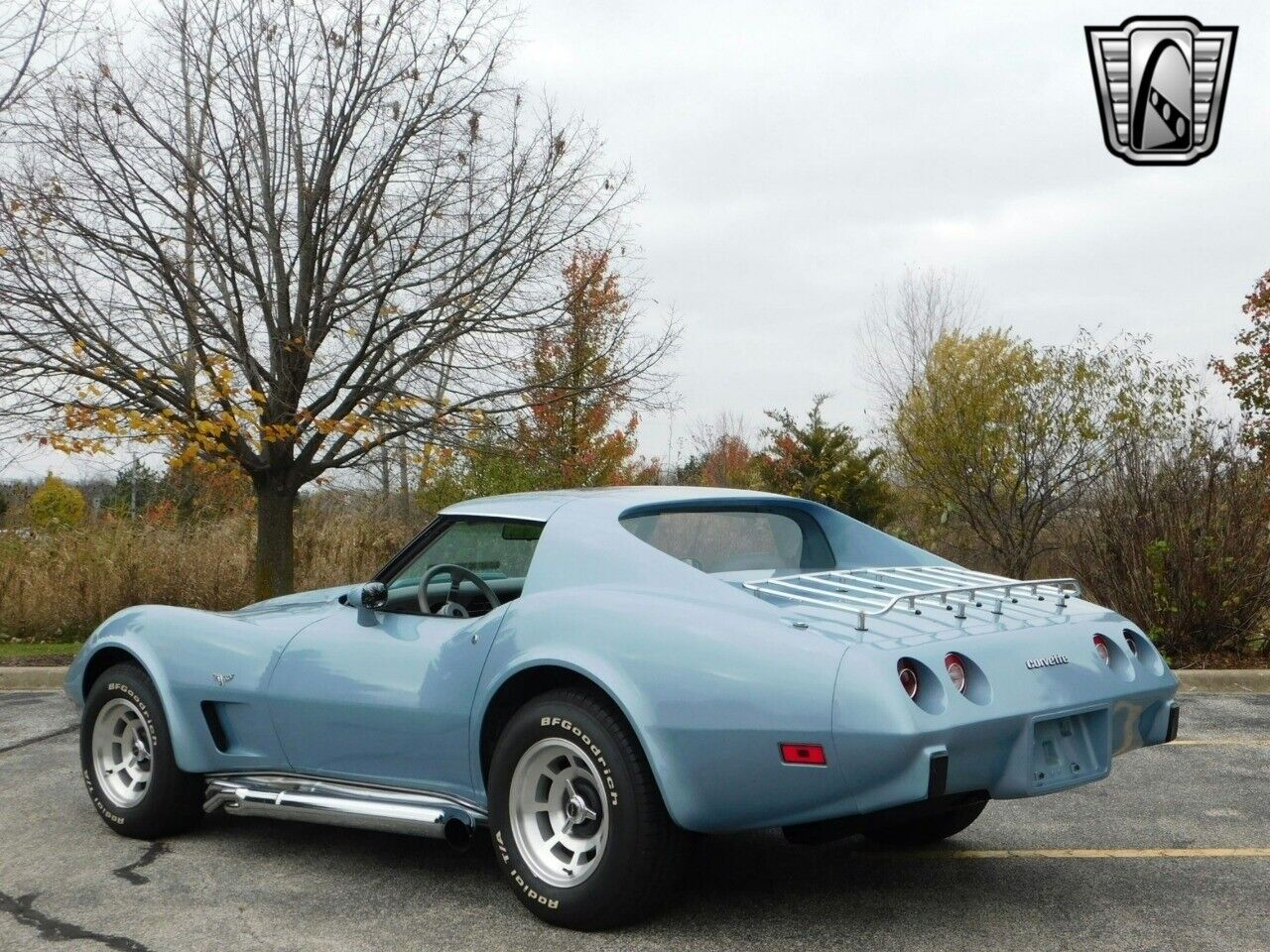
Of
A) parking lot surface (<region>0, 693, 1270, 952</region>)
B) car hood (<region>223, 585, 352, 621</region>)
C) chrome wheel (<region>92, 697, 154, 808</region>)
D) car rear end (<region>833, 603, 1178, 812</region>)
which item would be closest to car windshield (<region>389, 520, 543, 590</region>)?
→ car hood (<region>223, 585, 352, 621</region>)

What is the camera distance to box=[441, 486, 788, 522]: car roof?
4.75 meters

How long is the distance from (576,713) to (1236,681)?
7455mm

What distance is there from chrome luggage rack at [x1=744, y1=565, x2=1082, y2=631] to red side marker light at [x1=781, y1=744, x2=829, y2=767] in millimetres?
385

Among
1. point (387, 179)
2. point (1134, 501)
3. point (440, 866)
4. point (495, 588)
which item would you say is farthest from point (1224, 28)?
point (440, 866)

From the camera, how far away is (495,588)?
5.12 metres

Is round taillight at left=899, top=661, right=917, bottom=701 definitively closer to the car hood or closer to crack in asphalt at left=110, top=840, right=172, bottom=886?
the car hood

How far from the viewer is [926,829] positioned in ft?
17.1

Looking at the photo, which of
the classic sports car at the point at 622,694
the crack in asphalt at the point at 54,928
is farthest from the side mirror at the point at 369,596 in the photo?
the crack in asphalt at the point at 54,928

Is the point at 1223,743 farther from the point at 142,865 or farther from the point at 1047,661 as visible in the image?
the point at 142,865

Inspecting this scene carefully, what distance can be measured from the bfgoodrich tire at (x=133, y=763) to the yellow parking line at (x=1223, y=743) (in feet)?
17.3

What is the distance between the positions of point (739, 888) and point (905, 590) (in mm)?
1204

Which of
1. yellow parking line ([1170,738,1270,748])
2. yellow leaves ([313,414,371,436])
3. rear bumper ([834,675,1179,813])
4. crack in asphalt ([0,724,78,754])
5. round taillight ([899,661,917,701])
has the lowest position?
yellow parking line ([1170,738,1270,748])

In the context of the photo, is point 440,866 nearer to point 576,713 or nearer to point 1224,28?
point 576,713

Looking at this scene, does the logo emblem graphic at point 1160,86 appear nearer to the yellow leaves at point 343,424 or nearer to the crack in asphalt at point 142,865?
the yellow leaves at point 343,424
